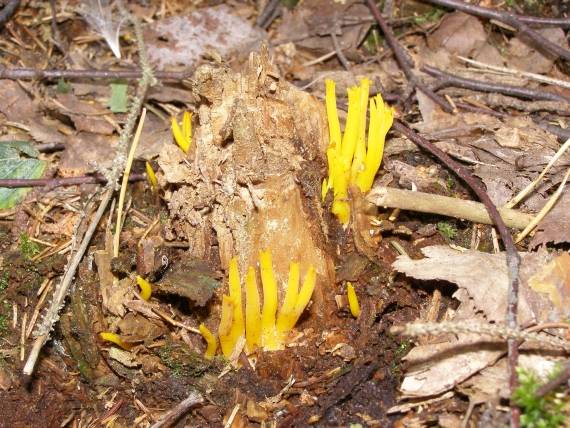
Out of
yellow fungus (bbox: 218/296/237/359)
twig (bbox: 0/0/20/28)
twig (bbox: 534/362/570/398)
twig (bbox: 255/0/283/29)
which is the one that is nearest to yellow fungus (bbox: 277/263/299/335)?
yellow fungus (bbox: 218/296/237/359)

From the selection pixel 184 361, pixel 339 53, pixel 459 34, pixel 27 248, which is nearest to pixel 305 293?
pixel 184 361

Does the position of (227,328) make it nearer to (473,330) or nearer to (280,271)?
(280,271)

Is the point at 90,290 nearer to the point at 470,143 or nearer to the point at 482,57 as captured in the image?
the point at 470,143

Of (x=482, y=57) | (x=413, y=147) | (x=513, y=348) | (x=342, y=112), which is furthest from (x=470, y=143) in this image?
(x=513, y=348)

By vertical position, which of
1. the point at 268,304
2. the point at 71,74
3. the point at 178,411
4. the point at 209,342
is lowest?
the point at 178,411

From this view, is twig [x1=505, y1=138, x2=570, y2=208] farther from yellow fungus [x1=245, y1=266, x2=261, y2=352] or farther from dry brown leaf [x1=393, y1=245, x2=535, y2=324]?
yellow fungus [x1=245, y1=266, x2=261, y2=352]

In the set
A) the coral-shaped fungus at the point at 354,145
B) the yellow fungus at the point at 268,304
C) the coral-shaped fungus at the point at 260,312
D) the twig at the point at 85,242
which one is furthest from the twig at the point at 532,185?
the twig at the point at 85,242
